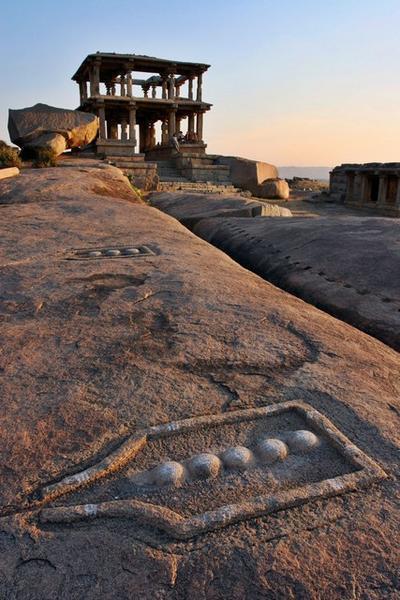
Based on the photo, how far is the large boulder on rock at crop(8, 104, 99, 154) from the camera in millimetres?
11242

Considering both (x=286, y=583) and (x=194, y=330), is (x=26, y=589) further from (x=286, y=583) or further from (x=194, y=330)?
(x=194, y=330)

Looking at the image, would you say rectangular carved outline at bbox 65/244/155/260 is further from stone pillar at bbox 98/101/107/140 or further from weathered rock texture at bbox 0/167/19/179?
stone pillar at bbox 98/101/107/140

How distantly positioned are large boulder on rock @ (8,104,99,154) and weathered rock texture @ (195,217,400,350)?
7281mm

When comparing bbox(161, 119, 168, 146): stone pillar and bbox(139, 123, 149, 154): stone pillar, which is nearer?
bbox(161, 119, 168, 146): stone pillar

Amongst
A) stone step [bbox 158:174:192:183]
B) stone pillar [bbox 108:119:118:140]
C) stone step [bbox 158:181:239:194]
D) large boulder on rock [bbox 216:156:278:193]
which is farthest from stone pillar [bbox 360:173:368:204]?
stone pillar [bbox 108:119:118:140]

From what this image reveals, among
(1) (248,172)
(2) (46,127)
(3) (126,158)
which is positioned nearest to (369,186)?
(1) (248,172)

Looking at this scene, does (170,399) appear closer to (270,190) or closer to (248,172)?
(270,190)

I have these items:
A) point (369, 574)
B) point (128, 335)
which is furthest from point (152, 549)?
point (128, 335)

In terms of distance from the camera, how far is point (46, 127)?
453 inches

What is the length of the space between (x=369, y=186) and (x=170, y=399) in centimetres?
1610

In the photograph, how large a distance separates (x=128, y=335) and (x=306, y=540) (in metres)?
1.12

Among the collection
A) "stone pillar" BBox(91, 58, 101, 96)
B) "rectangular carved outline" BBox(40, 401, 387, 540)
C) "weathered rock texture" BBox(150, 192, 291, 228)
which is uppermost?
"stone pillar" BBox(91, 58, 101, 96)

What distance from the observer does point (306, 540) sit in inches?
41.8

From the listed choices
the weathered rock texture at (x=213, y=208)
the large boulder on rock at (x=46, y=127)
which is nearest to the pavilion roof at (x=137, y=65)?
the large boulder on rock at (x=46, y=127)
